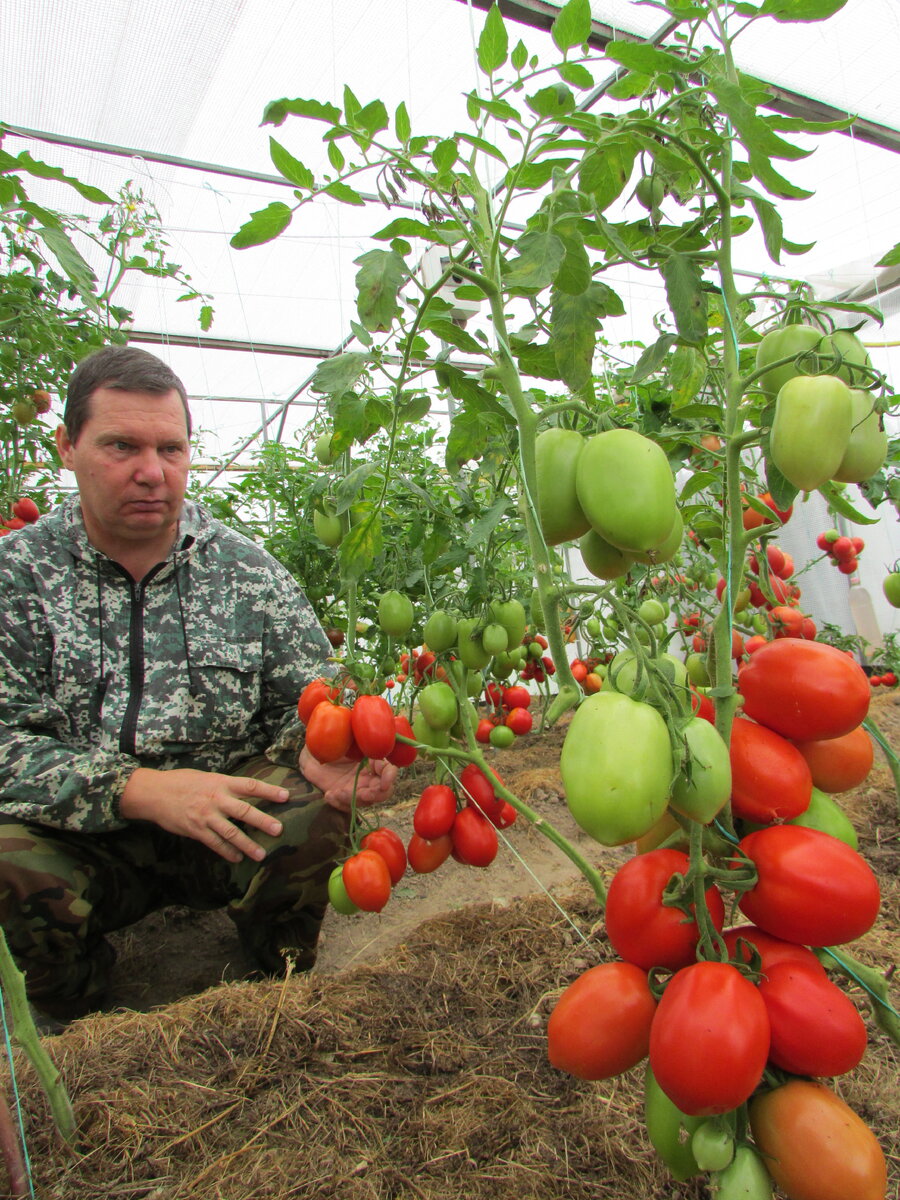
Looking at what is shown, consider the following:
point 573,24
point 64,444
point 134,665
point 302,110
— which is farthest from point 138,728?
point 573,24

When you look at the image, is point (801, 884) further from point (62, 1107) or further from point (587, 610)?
point (62, 1107)

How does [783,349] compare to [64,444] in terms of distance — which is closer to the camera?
[783,349]

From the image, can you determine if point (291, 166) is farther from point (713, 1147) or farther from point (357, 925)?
point (357, 925)

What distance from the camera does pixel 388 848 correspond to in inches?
53.1

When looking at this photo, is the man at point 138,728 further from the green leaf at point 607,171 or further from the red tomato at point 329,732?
the green leaf at point 607,171

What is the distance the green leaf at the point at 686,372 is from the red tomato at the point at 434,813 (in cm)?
75

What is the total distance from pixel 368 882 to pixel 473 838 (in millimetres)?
194

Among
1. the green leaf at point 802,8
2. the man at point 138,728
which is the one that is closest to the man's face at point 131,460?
the man at point 138,728

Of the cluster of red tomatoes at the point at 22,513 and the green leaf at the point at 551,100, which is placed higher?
the green leaf at the point at 551,100

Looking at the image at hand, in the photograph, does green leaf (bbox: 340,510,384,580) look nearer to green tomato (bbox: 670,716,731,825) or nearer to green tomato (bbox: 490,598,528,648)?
green tomato (bbox: 490,598,528,648)

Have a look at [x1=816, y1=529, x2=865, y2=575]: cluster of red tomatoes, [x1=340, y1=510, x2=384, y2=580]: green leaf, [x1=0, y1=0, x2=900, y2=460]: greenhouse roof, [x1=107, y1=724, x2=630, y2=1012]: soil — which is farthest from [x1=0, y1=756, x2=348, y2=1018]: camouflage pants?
[x1=816, y1=529, x2=865, y2=575]: cluster of red tomatoes

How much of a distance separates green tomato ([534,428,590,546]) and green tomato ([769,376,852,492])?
0.56 feet

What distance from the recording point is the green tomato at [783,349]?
26.4 inches

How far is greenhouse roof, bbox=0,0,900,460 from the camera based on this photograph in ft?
11.9
